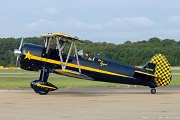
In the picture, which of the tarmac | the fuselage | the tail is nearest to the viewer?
the tarmac

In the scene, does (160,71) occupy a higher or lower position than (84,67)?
higher

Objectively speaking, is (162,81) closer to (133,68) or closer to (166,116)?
(133,68)

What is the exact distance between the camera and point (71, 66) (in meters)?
24.4

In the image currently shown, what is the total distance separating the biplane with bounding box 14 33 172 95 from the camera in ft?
77.9

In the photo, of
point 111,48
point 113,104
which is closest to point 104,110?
point 113,104

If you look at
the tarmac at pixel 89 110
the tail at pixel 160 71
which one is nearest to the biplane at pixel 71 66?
the tail at pixel 160 71

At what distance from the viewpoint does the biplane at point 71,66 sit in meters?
23.8

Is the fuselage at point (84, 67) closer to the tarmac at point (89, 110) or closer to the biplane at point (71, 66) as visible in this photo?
the biplane at point (71, 66)

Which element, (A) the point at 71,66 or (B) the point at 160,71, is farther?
(B) the point at 160,71

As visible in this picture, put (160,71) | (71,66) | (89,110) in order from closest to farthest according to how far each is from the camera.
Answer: (89,110), (71,66), (160,71)

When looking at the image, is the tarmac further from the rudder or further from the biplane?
the rudder

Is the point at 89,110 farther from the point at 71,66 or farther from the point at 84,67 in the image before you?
the point at 84,67

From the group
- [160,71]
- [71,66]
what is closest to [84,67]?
[71,66]

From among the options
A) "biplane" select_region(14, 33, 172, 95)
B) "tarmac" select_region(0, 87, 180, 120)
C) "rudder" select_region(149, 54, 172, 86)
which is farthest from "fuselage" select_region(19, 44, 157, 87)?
"tarmac" select_region(0, 87, 180, 120)
